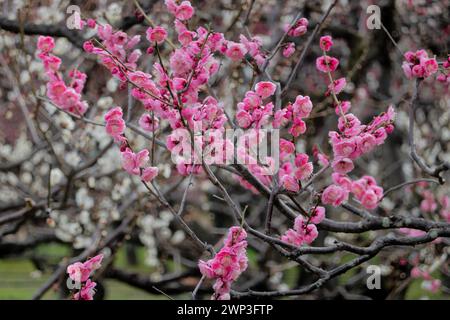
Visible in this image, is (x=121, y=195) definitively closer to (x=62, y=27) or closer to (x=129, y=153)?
(x=62, y=27)

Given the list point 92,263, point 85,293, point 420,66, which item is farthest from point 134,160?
point 420,66

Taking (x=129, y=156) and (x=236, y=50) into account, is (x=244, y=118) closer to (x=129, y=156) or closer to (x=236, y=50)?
(x=236, y=50)

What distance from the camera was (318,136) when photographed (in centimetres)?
683

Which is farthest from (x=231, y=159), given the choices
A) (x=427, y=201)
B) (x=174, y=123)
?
(x=427, y=201)

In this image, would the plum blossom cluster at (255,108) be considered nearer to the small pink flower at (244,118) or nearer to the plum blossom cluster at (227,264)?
the small pink flower at (244,118)

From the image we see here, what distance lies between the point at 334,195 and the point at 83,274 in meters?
1.02

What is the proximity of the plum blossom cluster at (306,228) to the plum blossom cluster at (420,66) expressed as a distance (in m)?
0.76

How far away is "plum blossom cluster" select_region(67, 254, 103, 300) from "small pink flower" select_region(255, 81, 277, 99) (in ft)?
2.93

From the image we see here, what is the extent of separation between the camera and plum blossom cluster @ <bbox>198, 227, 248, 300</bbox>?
221 centimetres

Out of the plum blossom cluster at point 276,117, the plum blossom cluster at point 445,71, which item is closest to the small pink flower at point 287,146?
the plum blossom cluster at point 276,117

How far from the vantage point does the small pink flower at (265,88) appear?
240 centimetres

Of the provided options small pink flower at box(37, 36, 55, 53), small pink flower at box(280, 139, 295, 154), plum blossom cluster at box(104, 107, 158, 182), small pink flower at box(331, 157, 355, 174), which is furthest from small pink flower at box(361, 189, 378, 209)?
small pink flower at box(37, 36, 55, 53)

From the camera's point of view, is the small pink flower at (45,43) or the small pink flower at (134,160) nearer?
the small pink flower at (134,160)
